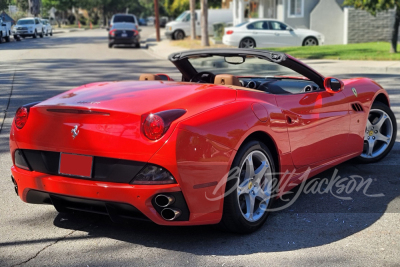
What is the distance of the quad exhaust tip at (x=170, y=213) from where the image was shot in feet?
12.1

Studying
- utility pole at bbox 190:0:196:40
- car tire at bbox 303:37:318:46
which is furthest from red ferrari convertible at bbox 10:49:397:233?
utility pole at bbox 190:0:196:40

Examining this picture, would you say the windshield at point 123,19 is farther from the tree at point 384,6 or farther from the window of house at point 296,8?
the tree at point 384,6

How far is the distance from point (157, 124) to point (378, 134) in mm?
3419

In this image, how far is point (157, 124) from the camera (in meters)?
3.67

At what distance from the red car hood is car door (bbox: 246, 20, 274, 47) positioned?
2246 centimetres

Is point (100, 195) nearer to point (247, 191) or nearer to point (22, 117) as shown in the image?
point (22, 117)

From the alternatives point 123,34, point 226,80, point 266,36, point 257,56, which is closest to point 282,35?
point 266,36

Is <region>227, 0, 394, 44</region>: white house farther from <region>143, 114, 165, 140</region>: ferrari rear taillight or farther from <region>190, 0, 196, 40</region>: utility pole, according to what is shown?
<region>143, 114, 165, 140</region>: ferrari rear taillight

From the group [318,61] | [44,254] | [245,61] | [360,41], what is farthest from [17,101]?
[360,41]

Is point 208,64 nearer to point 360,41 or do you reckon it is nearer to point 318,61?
point 318,61

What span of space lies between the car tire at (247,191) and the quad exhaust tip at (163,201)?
466mm

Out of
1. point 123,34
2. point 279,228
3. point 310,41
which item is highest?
point 279,228

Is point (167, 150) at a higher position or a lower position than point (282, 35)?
higher

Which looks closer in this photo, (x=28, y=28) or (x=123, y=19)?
(x=123, y=19)
